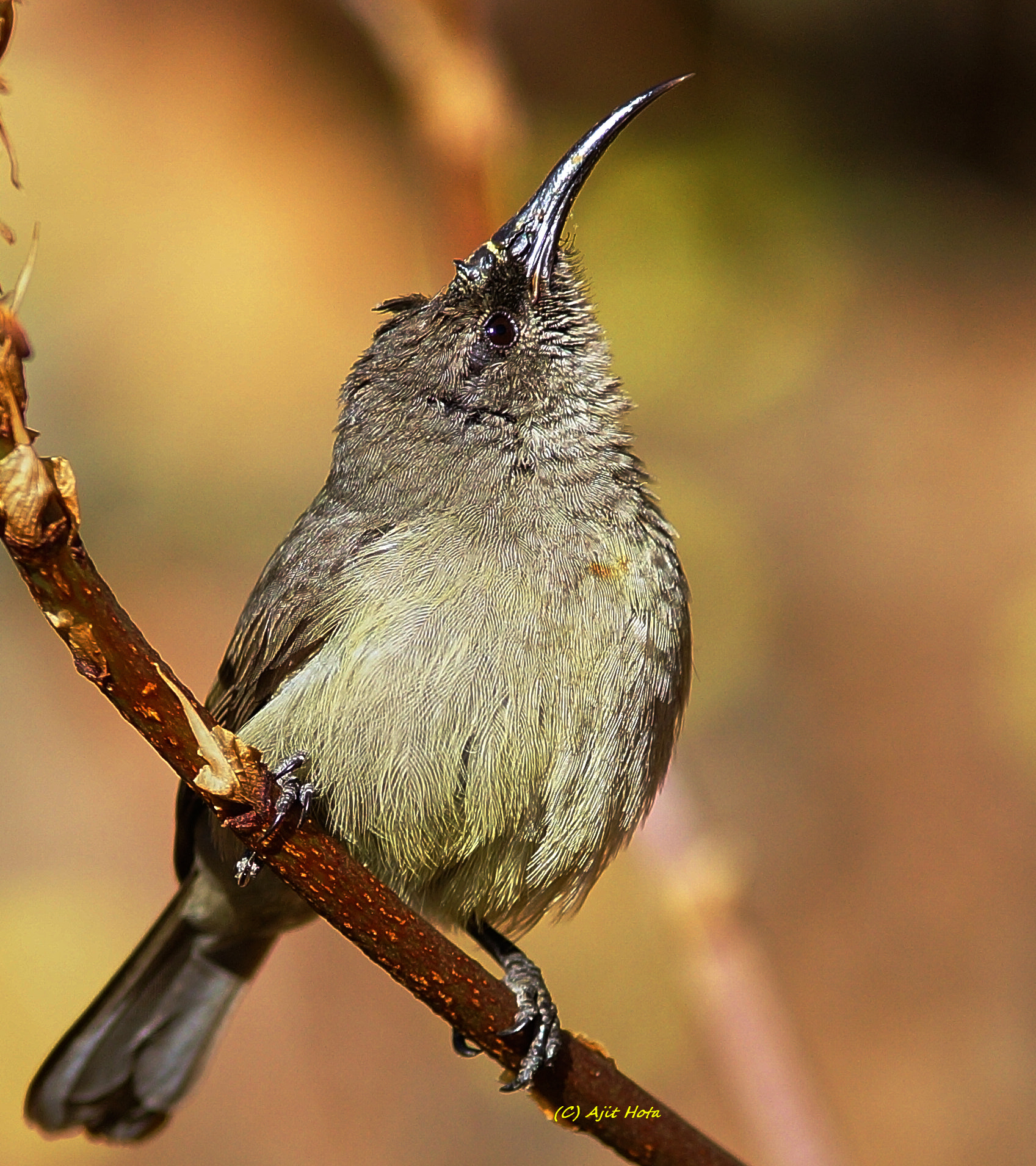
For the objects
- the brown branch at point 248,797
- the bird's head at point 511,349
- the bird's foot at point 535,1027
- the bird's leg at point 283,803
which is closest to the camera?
the brown branch at point 248,797

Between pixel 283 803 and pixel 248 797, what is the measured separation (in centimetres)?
11

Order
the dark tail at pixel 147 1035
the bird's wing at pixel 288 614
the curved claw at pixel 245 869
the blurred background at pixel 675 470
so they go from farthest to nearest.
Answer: the blurred background at pixel 675 470 → the dark tail at pixel 147 1035 → the bird's wing at pixel 288 614 → the curved claw at pixel 245 869

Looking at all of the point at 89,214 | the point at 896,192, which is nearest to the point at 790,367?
the point at 896,192

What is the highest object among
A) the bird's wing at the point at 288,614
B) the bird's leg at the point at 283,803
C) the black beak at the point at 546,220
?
the black beak at the point at 546,220

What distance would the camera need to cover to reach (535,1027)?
3324 mm

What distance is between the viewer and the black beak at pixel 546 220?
11.5 feet

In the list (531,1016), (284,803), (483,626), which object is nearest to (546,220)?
(483,626)

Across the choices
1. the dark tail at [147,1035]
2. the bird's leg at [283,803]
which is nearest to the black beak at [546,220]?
the bird's leg at [283,803]

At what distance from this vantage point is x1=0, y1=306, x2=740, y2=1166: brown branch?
2012mm

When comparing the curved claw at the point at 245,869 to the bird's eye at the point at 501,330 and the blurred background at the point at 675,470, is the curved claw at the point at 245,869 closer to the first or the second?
the bird's eye at the point at 501,330

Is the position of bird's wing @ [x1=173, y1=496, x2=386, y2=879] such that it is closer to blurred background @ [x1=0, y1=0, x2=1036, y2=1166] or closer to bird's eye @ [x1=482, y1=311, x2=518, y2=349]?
bird's eye @ [x1=482, y1=311, x2=518, y2=349]

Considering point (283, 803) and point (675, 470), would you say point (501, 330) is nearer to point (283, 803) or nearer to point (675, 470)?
point (283, 803)

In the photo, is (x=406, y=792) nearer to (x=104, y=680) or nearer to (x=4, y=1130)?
(x=104, y=680)

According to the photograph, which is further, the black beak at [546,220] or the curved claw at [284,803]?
the black beak at [546,220]
